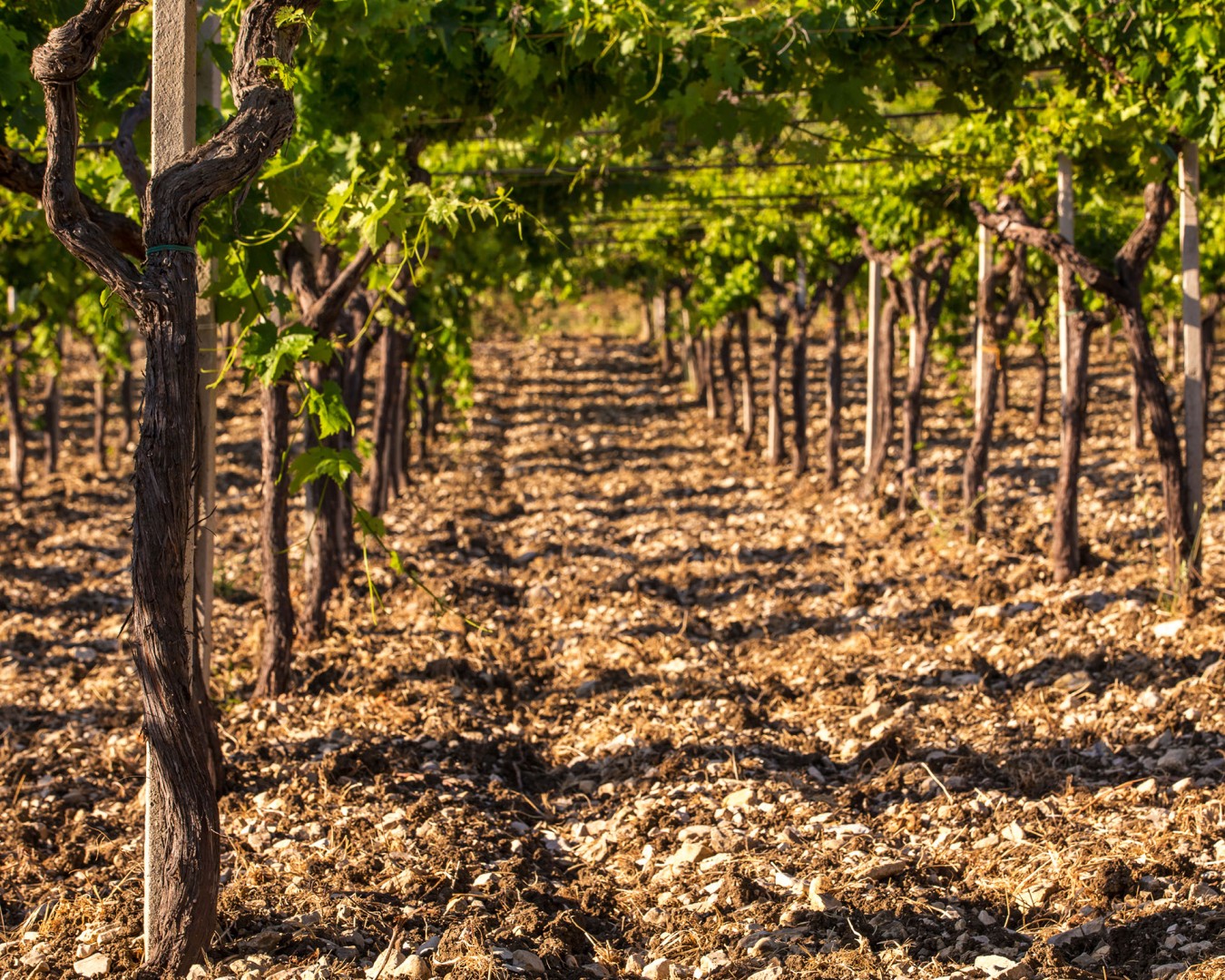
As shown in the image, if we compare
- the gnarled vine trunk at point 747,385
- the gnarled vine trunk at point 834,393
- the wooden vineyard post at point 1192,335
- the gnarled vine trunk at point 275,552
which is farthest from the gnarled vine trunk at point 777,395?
the gnarled vine trunk at point 275,552

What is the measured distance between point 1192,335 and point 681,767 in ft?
13.2

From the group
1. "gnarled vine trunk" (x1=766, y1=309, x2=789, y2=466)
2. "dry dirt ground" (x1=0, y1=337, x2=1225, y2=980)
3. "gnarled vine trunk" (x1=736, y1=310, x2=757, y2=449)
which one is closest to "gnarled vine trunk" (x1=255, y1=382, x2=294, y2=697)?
"dry dirt ground" (x1=0, y1=337, x2=1225, y2=980)

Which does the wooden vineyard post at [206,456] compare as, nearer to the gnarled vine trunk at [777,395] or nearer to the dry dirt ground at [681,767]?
the dry dirt ground at [681,767]

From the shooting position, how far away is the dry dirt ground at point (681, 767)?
3.44 m

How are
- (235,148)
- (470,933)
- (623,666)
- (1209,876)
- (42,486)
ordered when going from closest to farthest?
1. (235,148)
2. (470,933)
3. (1209,876)
4. (623,666)
5. (42,486)

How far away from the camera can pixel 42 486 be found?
1398cm

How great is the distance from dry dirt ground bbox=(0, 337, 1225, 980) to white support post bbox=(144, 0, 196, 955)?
960mm

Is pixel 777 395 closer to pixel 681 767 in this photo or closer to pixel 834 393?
pixel 834 393

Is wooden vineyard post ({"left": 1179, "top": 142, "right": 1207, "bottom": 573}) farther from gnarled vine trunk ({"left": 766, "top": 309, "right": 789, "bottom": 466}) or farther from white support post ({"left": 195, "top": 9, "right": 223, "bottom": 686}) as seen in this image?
gnarled vine trunk ({"left": 766, "top": 309, "right": 789, "bottom": 466})

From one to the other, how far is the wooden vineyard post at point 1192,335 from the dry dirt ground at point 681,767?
58 centimetres

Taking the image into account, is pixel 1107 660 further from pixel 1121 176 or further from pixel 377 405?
pixel 377 405

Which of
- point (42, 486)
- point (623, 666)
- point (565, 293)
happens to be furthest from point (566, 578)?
point (42, 486)

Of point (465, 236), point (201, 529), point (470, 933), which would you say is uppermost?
point (465, 236)

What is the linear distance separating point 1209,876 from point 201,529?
11.4 feet
